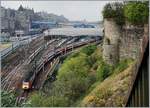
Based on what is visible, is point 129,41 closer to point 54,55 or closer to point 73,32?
point 54,55

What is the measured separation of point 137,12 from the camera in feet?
30.6

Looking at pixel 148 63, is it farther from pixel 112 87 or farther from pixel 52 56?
pixel 52 56

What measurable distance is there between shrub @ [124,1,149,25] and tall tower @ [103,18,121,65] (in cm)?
53

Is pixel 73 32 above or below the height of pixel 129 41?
below

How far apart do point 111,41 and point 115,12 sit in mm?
657

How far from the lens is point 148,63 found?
1817mm

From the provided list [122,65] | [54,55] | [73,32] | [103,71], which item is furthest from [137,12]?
[73,32]

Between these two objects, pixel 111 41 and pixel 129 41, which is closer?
pixel 129 41

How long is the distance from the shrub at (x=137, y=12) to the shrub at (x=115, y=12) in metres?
0.35

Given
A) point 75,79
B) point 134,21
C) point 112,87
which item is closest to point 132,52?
point 134,21

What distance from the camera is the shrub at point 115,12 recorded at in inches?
399

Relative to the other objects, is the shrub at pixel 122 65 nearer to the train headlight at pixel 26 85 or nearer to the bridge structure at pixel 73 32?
the train headlight at pixel 26 85

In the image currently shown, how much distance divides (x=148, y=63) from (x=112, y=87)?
5713 mm

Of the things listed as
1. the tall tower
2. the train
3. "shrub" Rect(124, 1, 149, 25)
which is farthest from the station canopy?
"shrub" Rect(124, 1, 149, 25)
